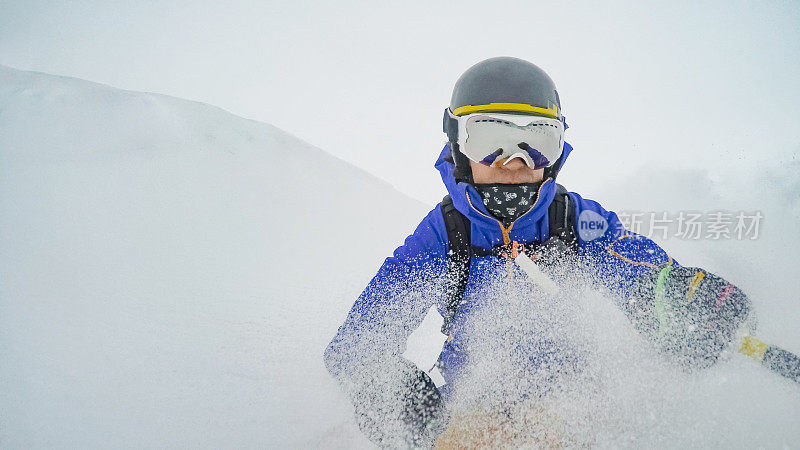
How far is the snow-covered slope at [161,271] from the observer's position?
2.66 m

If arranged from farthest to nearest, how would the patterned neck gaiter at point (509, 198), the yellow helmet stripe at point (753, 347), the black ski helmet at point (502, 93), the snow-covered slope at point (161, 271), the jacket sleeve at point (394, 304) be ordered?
the snow-covered slope at point (161, 271)
the black ski helmet at point (502, 93)
the patterned neck gaiter at point (509, 198)
the jacket sleeve at point (394, 304)
the yellow helmet stripe at point (753, 347)

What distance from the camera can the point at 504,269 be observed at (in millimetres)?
1746

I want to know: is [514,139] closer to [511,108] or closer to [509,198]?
[511,108]

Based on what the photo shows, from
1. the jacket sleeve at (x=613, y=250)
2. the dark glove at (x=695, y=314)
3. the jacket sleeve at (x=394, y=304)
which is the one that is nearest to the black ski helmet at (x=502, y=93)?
the jacket sleeve at (x=613, y=250)

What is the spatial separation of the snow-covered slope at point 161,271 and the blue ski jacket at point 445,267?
1340 millimetres

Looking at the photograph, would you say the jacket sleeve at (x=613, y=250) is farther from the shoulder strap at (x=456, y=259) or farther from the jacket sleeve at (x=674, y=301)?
the shoulder strap at (x=456, y=259)

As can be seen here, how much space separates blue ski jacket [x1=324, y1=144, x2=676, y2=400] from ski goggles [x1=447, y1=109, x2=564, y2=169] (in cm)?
14

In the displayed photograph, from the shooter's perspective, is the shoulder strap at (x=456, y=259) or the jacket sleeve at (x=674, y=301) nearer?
the jacket sleeve at (x=674, y=301)

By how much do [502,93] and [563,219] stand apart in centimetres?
75

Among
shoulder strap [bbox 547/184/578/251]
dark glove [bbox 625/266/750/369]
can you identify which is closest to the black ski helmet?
shoulder strap [bbox 547/184/578/251]

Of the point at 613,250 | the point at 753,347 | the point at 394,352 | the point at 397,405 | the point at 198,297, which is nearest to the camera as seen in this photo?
the point at 753,347

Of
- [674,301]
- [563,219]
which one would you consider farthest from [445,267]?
[674,301]

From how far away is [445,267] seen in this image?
1.82 meters

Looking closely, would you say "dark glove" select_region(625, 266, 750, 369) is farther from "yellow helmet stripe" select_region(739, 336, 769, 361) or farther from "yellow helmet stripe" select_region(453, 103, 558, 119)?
"yellow helmet stripe" select_region(453, 103, 558, 119)
